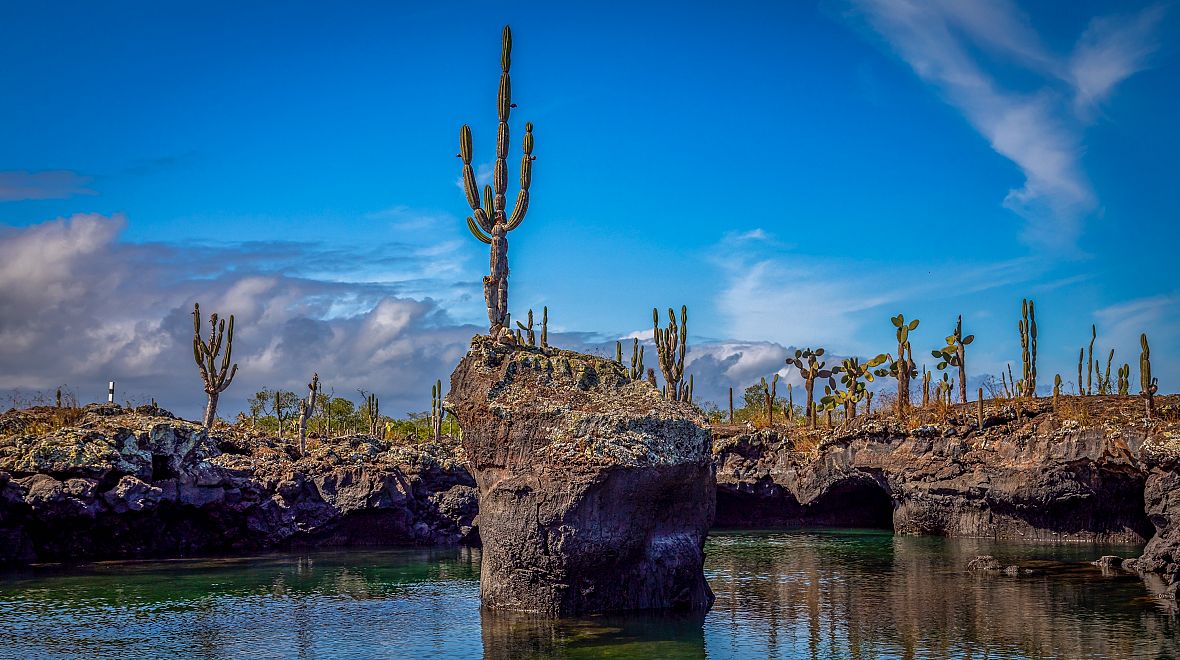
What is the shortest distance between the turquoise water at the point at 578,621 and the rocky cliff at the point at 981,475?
9.68 feet

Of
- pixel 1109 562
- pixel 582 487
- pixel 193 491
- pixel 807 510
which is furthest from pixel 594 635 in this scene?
pixel 807 510

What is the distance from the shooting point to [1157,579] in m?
22.3

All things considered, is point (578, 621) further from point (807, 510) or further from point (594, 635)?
point (807, 510)

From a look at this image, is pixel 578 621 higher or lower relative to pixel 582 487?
lower

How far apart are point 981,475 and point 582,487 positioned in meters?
21.0

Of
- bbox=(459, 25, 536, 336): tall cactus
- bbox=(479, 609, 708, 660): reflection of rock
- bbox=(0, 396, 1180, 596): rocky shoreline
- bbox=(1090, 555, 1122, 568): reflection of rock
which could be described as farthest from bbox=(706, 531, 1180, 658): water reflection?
bbox=(459, 25, 536, 336): tall cactus

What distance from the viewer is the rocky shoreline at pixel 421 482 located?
27.5m

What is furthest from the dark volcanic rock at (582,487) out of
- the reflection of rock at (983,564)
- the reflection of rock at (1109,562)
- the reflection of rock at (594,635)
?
the reflection of rock at (1109,562)

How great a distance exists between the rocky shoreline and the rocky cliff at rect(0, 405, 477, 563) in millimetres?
44

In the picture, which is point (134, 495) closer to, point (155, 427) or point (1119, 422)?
point (155, 427)

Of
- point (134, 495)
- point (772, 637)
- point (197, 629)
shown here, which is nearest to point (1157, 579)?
point (772, 637)

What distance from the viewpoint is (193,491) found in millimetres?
29938

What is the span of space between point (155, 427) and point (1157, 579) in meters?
25.0

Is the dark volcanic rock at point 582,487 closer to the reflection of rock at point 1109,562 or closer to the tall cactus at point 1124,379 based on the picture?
the reflection of rock at point 1109,562
